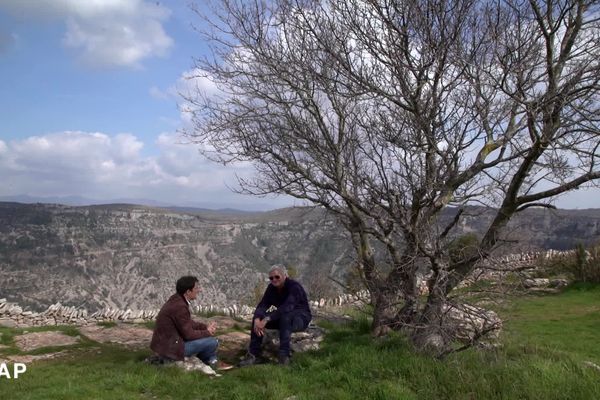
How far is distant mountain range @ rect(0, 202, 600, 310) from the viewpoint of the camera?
45750mm

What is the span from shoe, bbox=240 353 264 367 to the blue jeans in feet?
1.35

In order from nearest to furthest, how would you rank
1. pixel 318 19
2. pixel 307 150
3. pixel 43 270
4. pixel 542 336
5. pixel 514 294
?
pixel 514 294 < pixel 318 19 < pixel 307 150 < pixel 542 336 < pixel 43 270

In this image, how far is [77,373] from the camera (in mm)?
6418

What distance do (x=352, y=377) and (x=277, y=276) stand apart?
2.16m

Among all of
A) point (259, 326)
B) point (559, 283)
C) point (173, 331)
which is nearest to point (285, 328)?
point (259, 326)

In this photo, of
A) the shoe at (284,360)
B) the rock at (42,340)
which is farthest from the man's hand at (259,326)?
A: the rock at (42,340)

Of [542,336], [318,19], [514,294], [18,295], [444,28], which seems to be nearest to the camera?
[444,28]

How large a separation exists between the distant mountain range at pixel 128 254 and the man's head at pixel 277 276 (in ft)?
79.6

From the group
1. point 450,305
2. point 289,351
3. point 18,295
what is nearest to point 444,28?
point 450,305

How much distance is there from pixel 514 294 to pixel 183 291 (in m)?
4.41

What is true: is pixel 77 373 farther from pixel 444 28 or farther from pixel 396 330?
pixel 444 28

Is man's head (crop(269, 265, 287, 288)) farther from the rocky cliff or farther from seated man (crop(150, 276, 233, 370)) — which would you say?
the rocky cliff

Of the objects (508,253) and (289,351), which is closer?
(508,253)

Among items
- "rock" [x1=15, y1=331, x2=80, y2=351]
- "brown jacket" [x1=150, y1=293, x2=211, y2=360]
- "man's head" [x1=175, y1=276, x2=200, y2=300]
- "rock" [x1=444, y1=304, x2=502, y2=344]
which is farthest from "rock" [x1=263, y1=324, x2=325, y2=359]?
"rock" [x1=15, y1=331, x2=80, y2=351]
